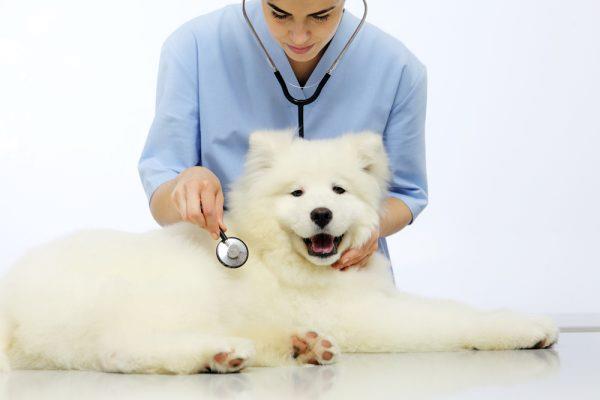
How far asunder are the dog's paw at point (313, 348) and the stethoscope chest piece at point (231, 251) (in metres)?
0.33

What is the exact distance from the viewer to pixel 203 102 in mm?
3246

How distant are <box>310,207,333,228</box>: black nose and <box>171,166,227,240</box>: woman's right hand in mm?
305

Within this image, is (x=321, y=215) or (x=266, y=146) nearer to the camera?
(x=321, y=215)

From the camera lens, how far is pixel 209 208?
8.15ft

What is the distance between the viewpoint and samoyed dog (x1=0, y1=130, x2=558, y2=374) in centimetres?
220

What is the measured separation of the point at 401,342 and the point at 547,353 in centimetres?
45

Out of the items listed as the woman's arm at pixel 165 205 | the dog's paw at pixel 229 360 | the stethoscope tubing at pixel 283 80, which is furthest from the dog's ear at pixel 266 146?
the dog's paw at pixel 229 360

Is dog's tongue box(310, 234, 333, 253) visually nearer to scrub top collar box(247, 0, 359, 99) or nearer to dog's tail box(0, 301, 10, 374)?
scrub top collar box(247, 0, 359, 99)

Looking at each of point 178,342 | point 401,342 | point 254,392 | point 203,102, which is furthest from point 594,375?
point 203,102

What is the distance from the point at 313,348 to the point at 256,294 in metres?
0.41

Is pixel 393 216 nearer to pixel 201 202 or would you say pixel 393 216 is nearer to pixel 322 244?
pixel 322 244

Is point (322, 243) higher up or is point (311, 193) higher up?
point (311, 193)

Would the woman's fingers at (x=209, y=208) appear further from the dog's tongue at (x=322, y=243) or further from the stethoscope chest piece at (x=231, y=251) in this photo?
the dog's tongue at (x=322, y=243)

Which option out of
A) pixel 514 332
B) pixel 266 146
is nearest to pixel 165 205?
pixel 266 146
